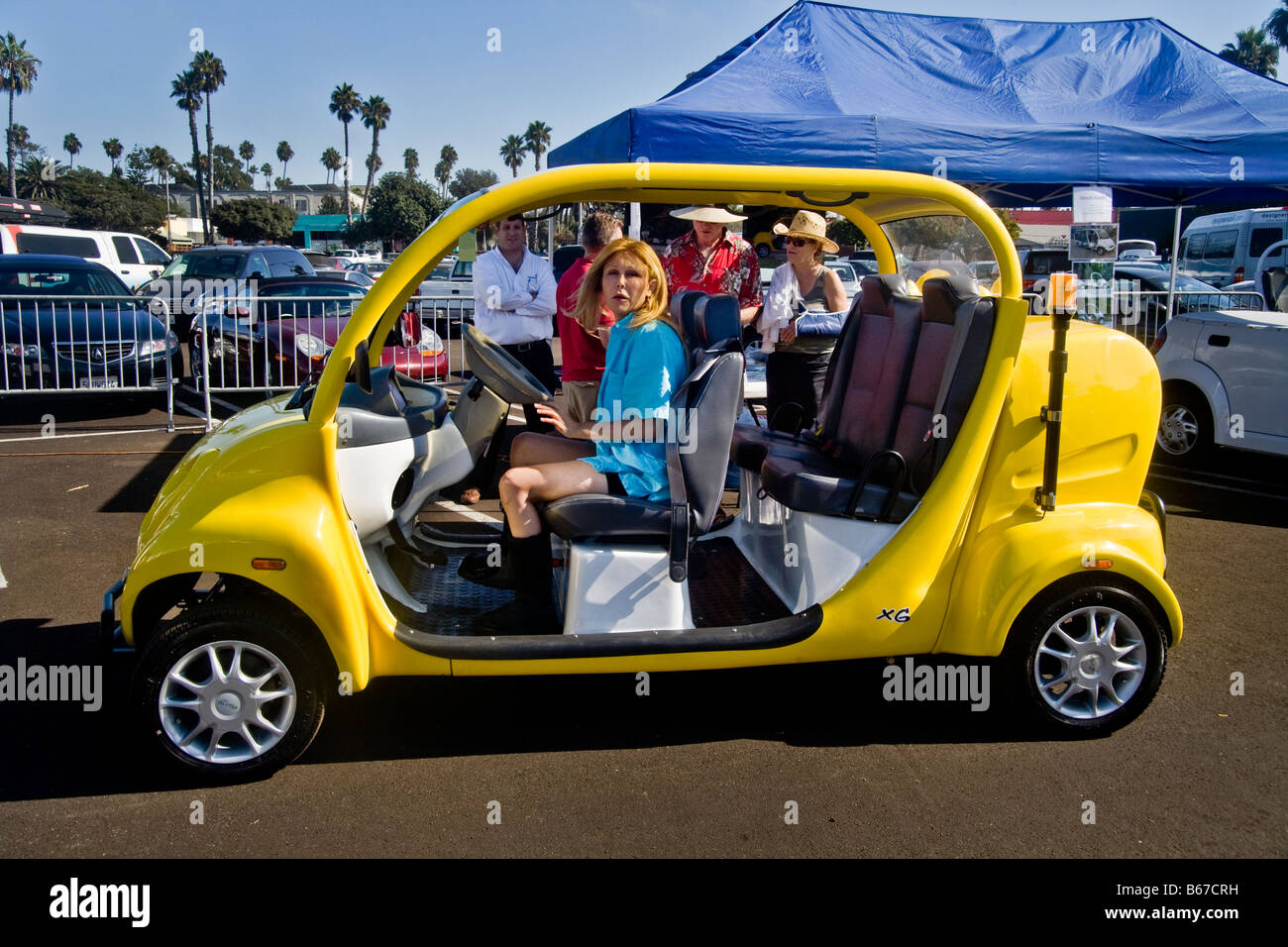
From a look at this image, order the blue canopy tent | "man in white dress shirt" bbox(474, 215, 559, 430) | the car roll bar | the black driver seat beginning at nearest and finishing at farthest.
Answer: the car roll bar < the black driver seat < "man in white dress shirt" bbox(474, 215, 559, 430) < the blue canopy tent

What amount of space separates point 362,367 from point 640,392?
36.2 inches

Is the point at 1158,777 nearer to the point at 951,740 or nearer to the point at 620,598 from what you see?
the point at 951,740

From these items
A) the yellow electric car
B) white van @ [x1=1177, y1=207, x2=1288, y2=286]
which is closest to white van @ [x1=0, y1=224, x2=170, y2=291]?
the yellow electric car

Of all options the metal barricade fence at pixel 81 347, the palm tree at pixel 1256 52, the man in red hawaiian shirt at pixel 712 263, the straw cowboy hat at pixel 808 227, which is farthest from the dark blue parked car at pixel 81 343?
A: the palm tree at pixel 1256 52

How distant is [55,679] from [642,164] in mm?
2961

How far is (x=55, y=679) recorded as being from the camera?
3832 millimetres

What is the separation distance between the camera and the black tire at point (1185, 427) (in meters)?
7.47

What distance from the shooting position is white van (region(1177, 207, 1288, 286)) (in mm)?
18812

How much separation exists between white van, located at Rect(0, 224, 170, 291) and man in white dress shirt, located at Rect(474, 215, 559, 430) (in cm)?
784

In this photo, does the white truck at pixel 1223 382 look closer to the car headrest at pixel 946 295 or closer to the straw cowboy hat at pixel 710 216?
the straw cowboy hat at pixel 710 216

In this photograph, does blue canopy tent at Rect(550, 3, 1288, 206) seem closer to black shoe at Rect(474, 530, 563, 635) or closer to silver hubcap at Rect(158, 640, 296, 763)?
black shoe at Rect(474, 530, 563, 635)

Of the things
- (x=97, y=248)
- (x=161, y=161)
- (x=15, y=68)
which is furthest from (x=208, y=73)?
(x=97, y=248)

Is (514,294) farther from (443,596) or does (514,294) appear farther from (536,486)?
(536,486)
